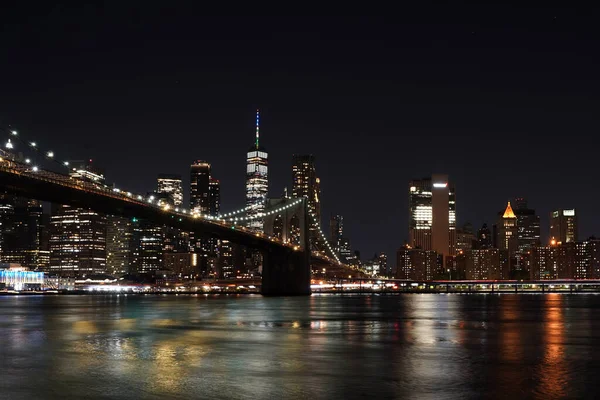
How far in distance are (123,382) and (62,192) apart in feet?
161

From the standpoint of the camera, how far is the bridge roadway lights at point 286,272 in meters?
100

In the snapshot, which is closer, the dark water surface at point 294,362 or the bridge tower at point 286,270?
the dark water surface at point 294,362

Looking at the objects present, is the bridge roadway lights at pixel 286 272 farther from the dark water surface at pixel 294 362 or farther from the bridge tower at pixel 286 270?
the dark water surface at pixel 294 362

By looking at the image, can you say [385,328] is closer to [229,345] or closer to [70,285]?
[229,345]

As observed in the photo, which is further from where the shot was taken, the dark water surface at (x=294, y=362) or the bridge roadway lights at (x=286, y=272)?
the bridge roadway lights at (x=286, y=272)

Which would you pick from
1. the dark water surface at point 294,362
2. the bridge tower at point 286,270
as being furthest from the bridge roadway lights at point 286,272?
the dark water surface at point 294,362

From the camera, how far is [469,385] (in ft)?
64.2

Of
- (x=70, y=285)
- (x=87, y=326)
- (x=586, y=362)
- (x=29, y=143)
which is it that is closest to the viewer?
(x=586, y=362)

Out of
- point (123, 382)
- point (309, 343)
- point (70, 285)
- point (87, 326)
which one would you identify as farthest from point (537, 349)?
point (70, 285)

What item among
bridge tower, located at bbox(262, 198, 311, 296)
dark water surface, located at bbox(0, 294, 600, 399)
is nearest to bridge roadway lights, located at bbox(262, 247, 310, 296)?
bridge tower, located at bbox(262, 198, 311, 296)

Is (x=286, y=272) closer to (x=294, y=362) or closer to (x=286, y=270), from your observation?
(x=286, y=270)

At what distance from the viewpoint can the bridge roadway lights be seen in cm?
10000

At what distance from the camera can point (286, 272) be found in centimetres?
10125

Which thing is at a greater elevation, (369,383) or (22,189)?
(22,189)
